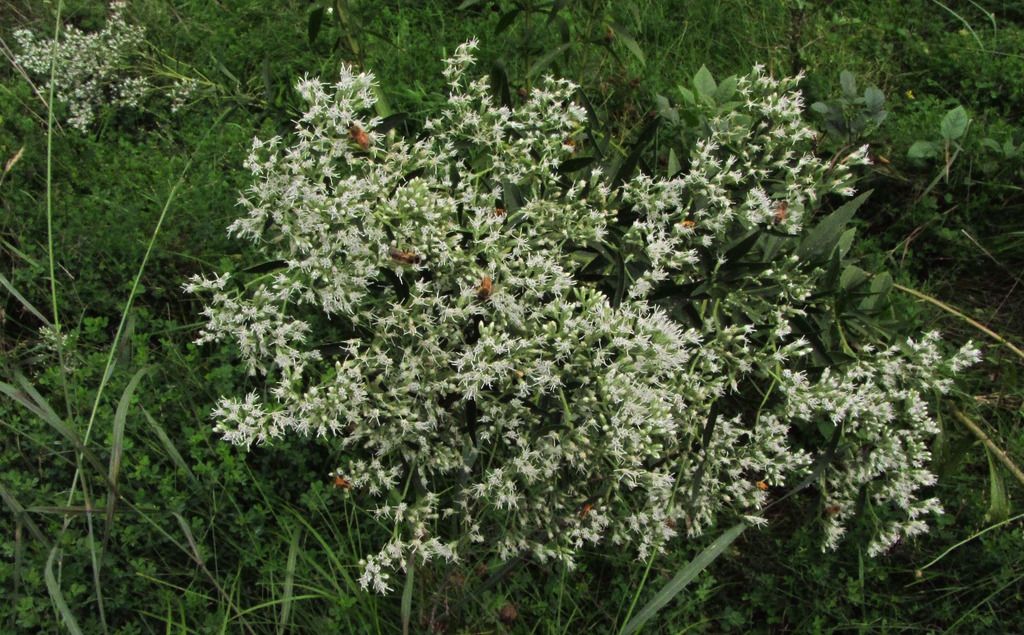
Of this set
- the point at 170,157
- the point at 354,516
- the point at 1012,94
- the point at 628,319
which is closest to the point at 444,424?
the point at 354,516

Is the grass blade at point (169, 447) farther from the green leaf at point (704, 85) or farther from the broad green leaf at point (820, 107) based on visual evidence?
the broad green leaf at point (820, 107)

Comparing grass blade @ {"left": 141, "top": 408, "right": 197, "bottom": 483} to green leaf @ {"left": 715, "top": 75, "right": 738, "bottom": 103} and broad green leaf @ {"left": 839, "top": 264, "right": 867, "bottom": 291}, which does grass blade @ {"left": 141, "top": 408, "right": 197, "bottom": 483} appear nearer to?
broad green leaf @ {"left": 839, "top": 264, "right": 867, "bottom": 291}

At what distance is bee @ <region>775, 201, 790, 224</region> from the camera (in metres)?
2.66

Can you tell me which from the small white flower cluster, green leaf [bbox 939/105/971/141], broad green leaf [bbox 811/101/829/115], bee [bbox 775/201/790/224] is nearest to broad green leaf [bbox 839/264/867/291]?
bee [bbox 775/201/790/224]

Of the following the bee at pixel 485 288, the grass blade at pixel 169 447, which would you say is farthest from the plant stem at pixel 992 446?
the grass blade at pixel 169 447

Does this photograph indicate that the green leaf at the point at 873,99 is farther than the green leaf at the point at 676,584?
Yes

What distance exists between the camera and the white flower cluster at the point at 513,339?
7.50 feet

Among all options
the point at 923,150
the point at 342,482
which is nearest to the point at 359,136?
the point at 342,482

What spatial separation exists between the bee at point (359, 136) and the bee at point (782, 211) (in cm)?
120

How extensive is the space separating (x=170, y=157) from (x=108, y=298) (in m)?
0.81

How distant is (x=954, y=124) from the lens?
12.0 feet

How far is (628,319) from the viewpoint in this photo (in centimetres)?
228

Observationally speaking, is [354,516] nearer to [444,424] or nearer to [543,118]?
[444,424]

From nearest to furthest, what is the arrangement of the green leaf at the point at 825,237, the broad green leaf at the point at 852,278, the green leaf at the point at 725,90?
the green leaf at the point at 825,237 → the broad green leaf at the point at 852,278 → the green leaf at the point at 725,90
